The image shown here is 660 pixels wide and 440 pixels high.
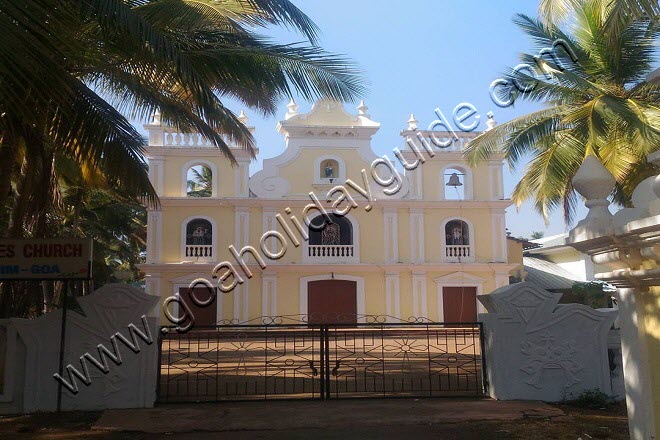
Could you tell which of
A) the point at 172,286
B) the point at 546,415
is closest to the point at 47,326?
the point at 546,415

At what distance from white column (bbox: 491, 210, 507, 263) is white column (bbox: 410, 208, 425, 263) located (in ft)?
8.97

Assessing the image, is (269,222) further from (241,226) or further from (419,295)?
(419,295)

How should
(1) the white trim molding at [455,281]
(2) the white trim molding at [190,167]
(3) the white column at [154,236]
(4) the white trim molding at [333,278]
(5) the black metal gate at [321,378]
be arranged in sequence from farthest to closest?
(1) the white trim molding at [455,281] → (4) the white trim molding at [333,278] → (2) the white trim molding at [190,167] → (3) the white column at [154,236] → (5) the black metal gate at [321,378]

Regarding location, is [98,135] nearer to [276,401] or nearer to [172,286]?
[276,401]

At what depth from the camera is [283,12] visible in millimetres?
6301

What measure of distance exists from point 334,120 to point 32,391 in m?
16.9

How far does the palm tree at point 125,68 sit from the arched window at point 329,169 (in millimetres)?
13228

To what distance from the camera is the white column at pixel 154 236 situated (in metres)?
20.8

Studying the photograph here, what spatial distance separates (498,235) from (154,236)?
12557mm

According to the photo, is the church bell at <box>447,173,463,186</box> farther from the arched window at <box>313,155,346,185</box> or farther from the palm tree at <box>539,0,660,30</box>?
the palm tree at <box>539,0,660,30</box>

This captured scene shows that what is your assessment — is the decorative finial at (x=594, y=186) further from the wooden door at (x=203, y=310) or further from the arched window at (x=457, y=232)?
the arched window at (x=457, y=232)

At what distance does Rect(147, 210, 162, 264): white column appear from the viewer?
20.8m

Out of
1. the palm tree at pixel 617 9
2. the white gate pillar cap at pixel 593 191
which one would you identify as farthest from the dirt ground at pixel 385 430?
the palm tree at pixel 617 9

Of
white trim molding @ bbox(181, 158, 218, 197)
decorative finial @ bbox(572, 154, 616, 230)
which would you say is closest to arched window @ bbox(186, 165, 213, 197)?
white trim molding @ bbox(181, 158, 218, 197)
